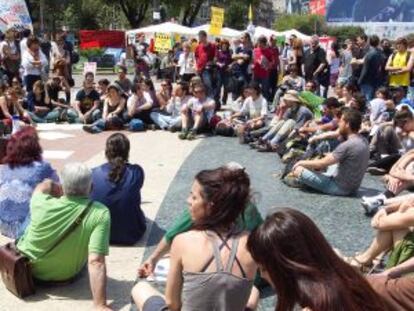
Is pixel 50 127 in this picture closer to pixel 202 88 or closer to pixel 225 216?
pixel 202 88

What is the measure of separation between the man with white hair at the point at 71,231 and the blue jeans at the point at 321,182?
3448mm


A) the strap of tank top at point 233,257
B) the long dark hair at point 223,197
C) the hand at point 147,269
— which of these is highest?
the long dark hair at point 223,197

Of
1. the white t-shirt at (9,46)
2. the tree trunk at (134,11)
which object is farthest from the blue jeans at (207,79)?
the tree trunk at (134,11)

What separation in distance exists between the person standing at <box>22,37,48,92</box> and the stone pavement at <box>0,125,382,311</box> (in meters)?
1.61

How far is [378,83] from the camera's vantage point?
13.7 metres

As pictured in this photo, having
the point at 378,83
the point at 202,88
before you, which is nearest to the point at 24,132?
the point at 202,88

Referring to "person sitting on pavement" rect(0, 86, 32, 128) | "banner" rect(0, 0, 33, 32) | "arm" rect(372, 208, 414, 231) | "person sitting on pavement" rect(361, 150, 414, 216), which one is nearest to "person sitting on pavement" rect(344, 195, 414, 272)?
"arm" rect(372, 208, 414, 231)

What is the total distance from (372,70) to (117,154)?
907cm

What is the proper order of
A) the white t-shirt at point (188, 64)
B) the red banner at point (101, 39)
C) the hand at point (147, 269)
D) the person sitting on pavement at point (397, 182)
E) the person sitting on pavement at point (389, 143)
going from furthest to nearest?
the red banner at point (101, 39) → the white t-shirt at point (188, 64) → the person sitting on pavement at point (389, 143) → the person sitting on pavement at point (397, 182) → the hand at point (147, 269)

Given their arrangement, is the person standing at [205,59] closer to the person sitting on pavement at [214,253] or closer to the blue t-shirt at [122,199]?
the blue t-shirt at [122,199]

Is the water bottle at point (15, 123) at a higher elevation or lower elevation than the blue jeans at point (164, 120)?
higher

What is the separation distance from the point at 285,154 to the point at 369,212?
2.94 metres

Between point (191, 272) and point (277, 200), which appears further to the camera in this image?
point (277, 200)

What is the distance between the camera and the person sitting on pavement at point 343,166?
22.5 ft
